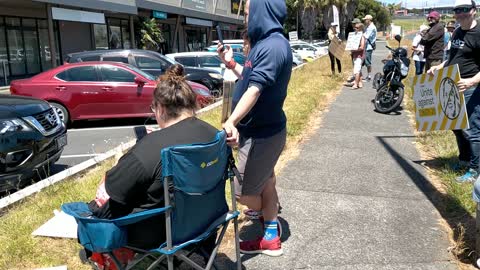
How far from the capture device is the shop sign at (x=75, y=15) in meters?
20.0

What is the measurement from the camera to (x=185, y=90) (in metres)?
2.86

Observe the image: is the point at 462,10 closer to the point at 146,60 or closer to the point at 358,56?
the point at 358,56

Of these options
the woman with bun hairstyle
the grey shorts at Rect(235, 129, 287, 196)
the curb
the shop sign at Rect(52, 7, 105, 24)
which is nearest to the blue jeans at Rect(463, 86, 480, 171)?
the grey shorts at Rect(235, 129, 287, 196)

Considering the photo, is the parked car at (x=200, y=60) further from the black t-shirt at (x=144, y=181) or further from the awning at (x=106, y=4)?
the black t-shirt at (x=144, y=181)

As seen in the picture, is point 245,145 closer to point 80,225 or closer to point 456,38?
point 80,225

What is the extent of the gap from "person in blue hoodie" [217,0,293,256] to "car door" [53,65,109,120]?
7.48 meters

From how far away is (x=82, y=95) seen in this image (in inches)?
401

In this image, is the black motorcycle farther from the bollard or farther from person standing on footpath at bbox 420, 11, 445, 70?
the bollard

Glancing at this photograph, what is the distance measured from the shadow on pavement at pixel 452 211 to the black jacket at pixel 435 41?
213 inches

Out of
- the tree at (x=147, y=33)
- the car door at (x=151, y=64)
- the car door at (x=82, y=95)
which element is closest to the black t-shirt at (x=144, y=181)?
the car door at (x=82, y=95)

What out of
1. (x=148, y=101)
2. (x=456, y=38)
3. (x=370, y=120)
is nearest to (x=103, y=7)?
(x=148, y=101)

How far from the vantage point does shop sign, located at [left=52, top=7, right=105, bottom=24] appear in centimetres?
2002

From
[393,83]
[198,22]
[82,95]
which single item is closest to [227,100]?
[393,83]

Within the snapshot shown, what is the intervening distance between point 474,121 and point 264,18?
293 cm
